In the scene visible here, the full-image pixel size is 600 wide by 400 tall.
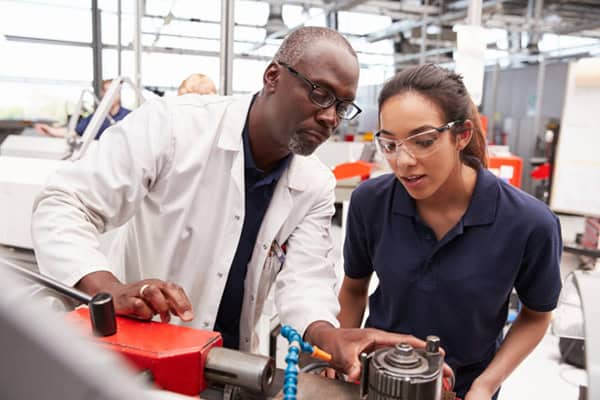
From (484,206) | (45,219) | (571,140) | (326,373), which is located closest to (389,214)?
(484,206)

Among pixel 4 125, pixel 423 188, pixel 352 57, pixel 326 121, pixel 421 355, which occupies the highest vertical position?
pixel 352 57

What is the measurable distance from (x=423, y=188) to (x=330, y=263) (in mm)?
295

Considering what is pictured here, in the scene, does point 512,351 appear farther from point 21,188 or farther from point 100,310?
point 21,188

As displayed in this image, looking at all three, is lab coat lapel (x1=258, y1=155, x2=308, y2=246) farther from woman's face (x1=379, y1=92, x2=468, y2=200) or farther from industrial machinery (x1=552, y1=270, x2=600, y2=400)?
industrial machinery (x1=552, y1=270, x2=600, y2=400)

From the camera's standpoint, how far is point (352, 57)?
1.16 meters

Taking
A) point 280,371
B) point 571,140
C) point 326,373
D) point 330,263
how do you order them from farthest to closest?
point 571,140 < point 330,263 < point 326,373 < point 280,371

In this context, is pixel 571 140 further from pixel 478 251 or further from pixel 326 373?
pixel 326 373

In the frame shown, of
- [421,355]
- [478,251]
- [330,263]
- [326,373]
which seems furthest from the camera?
[330,263]

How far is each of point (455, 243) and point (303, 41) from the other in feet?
1.96

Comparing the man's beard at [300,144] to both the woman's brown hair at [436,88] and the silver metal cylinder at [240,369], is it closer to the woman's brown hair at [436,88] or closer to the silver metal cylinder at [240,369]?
the woman's brown hair at [436,88]

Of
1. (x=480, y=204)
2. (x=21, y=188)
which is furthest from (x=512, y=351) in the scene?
(x=21, y=188)

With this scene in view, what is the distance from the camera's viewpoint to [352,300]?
1413mm

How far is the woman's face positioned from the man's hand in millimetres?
424

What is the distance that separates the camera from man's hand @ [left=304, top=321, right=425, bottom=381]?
0.80 m
